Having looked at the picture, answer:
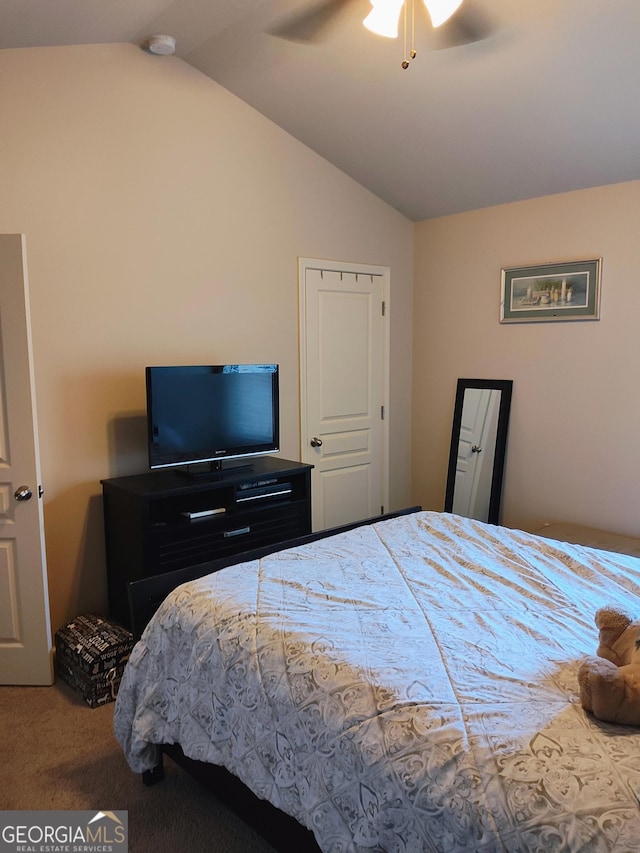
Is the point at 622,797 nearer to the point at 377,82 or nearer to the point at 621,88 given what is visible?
the point at 621,88

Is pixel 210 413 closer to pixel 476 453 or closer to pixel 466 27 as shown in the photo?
pixel 476 453

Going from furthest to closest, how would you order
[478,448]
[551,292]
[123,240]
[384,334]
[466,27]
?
[384,334] → [478,448] → [551,292] → [123,240] → [466,27]

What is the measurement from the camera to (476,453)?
4.33m

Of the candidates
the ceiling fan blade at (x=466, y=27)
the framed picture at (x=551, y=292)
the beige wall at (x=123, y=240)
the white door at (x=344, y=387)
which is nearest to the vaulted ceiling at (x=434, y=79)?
the ceiling fan blade at (x=466, y=27)

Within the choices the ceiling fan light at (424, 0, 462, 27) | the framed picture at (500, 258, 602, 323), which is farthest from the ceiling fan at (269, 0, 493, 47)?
the framed picture at (500, 258, 602, 323)

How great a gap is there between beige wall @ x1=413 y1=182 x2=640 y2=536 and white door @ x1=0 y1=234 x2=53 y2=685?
2.83m

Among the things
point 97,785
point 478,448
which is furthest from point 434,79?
point 97,785

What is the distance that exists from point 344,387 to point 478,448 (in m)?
1.01

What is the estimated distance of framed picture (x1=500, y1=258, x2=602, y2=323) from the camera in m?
3.67

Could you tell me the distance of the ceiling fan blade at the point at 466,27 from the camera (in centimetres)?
260

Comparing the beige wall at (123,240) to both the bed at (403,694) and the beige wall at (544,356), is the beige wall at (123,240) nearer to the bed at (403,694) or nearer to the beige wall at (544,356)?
the beige wall at (544,356)

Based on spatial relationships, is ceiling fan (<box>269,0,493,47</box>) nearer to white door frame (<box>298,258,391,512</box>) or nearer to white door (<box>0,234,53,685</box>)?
white door frame (<box>298,258,391,512</box>)

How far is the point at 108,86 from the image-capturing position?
10.5 feet

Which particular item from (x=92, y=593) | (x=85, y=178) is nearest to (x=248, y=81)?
(x=85, y=178)
